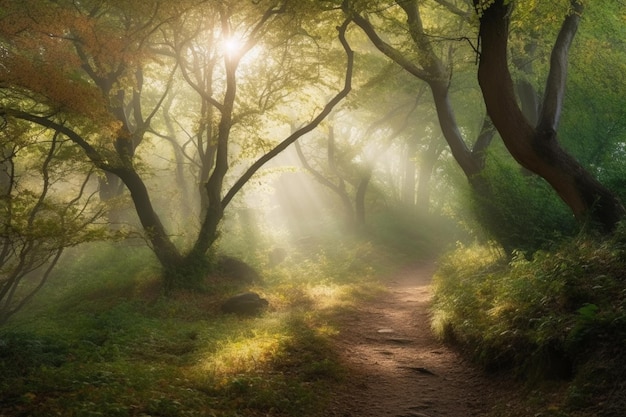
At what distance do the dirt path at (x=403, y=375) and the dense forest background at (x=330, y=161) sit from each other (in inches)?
19.5

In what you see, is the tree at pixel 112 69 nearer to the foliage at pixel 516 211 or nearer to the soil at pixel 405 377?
the foliage at pixel 516 211

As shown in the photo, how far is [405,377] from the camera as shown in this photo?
749 centimetres

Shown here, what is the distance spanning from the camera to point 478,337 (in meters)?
7.73

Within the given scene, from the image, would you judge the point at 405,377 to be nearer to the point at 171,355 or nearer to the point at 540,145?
the point at 171,355

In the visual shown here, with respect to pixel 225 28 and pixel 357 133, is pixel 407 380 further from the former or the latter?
pixel 357 133

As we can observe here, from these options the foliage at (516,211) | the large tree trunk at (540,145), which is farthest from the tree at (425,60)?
the large tree trunk at (540,145)

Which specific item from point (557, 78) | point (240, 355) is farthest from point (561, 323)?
point (557, 78)

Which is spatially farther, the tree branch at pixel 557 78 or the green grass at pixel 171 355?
the tree branch at pixel 557 78

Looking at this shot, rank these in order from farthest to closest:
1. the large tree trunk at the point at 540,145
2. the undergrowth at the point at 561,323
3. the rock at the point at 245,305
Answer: the rock at the point at 245,305 → the large tree trunk at the point at 540,145 → the undergrowth at the point at 561,323

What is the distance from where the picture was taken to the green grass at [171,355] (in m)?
5.31

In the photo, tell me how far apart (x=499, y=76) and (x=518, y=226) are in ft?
17.4

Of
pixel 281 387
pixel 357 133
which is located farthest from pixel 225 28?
pixel 357 133

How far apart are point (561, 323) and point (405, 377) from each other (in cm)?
256

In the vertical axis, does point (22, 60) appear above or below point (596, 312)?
above
